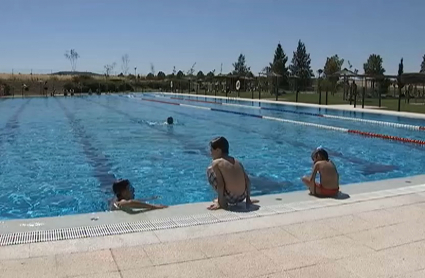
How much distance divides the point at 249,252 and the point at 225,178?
4.34 ft

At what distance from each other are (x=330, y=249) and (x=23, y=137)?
1213cm

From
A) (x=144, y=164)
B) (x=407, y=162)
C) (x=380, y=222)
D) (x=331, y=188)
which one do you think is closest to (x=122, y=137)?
(x=144, y=164)

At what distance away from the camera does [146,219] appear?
14.1 ft

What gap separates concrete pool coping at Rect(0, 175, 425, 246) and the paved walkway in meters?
0.15

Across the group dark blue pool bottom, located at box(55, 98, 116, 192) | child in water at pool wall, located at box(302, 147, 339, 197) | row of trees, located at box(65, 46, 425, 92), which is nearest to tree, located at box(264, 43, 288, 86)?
row of trees, located at box(65, 46, 425, 92)

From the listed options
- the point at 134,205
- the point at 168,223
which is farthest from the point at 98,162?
the point at 168,223

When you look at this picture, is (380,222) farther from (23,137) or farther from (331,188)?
(23,137)

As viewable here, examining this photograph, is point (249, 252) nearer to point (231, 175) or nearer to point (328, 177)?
point (231, 175)

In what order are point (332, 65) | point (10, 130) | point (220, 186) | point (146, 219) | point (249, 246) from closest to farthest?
1. point (249, 246)
2. point (146, 219)
3. point (220, 186)
4. point (10, 130)
5. point (332, 65)

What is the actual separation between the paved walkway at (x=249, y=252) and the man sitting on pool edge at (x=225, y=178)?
0.49m

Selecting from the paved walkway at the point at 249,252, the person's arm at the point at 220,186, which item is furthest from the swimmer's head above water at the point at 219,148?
the paved walkway at the point at 249,252

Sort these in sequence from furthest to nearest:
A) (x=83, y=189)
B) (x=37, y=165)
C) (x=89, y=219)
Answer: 1. (x=37, y=165)
2. (x=83, y=189)
3. (x=89, y=219)

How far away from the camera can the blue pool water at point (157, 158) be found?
7.28 meters

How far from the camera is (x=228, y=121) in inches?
741
